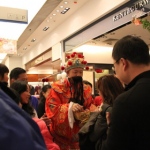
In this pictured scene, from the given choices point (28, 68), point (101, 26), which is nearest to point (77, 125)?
point (101, 26)

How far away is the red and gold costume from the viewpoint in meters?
2.47

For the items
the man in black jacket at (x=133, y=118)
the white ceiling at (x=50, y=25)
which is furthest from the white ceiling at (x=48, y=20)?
the man in black jacket at (x=133, y=118)

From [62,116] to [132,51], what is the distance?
1.36 metres

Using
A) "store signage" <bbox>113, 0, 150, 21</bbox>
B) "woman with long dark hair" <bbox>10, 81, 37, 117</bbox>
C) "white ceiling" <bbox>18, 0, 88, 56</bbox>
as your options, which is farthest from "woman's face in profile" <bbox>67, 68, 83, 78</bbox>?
"white ceiling" <bbox>18, 0, 88, 56</bbox>

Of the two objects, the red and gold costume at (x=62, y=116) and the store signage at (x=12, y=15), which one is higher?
the store signage at (x=12, y=15)

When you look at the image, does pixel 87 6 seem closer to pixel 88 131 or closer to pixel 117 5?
pixel 117 5

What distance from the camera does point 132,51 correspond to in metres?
1.30

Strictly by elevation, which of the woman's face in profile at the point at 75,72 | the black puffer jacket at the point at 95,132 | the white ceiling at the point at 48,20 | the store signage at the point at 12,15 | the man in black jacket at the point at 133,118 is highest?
the white ceiling at the point at 48,20

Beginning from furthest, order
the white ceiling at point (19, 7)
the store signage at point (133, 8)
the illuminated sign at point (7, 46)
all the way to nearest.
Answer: the illuminated sign at point (7, 46) < the white ceiling at point (19, 7) < the store signage at point (133, 8)

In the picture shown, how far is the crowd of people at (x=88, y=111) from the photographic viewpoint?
1.74ft

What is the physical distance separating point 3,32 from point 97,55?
340 cm

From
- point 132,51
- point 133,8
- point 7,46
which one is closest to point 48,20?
point 7,46

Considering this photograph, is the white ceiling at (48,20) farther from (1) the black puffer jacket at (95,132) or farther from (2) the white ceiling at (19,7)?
(1) the black puffer jacket at (95,132)

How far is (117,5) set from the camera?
475 centimetres
